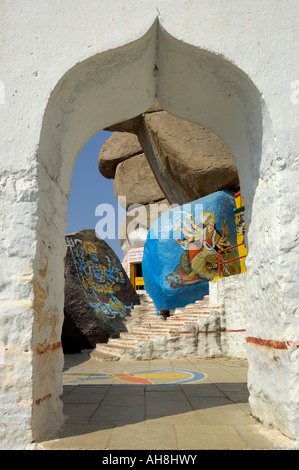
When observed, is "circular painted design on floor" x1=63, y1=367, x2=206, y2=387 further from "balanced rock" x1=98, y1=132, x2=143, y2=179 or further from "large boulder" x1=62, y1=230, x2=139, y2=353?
"balanced rock" x1=98, y1=132, x2=143, y2=179

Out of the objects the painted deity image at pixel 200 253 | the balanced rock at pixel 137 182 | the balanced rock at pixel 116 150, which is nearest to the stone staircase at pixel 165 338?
the painted deity image at pixel 200 253

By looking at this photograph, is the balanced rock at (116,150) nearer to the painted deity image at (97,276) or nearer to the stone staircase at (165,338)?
the painted deity image at (97,276)

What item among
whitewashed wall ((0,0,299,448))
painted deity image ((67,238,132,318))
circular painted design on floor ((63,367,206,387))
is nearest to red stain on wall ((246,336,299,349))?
whitewashed wall ((0,0,299,448))

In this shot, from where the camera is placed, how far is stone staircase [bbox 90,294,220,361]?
28.1 feet

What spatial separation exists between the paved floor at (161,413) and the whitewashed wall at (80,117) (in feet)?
0.76

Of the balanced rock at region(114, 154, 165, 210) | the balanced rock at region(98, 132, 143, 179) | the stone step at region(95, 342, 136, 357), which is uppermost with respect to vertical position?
the balanced rock at region(98, 132, 143, 179)

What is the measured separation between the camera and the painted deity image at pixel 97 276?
11.9 metres

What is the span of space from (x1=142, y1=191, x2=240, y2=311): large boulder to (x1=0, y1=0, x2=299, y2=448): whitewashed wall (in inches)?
295

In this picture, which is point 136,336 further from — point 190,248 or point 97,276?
point 97,276

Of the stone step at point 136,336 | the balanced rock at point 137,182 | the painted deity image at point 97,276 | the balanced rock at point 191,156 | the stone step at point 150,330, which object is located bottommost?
the stone step at point 136,336

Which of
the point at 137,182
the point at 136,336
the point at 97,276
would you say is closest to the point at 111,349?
the point at 136,336

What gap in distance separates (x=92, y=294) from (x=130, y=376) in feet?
19.6

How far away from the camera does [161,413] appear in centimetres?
351
